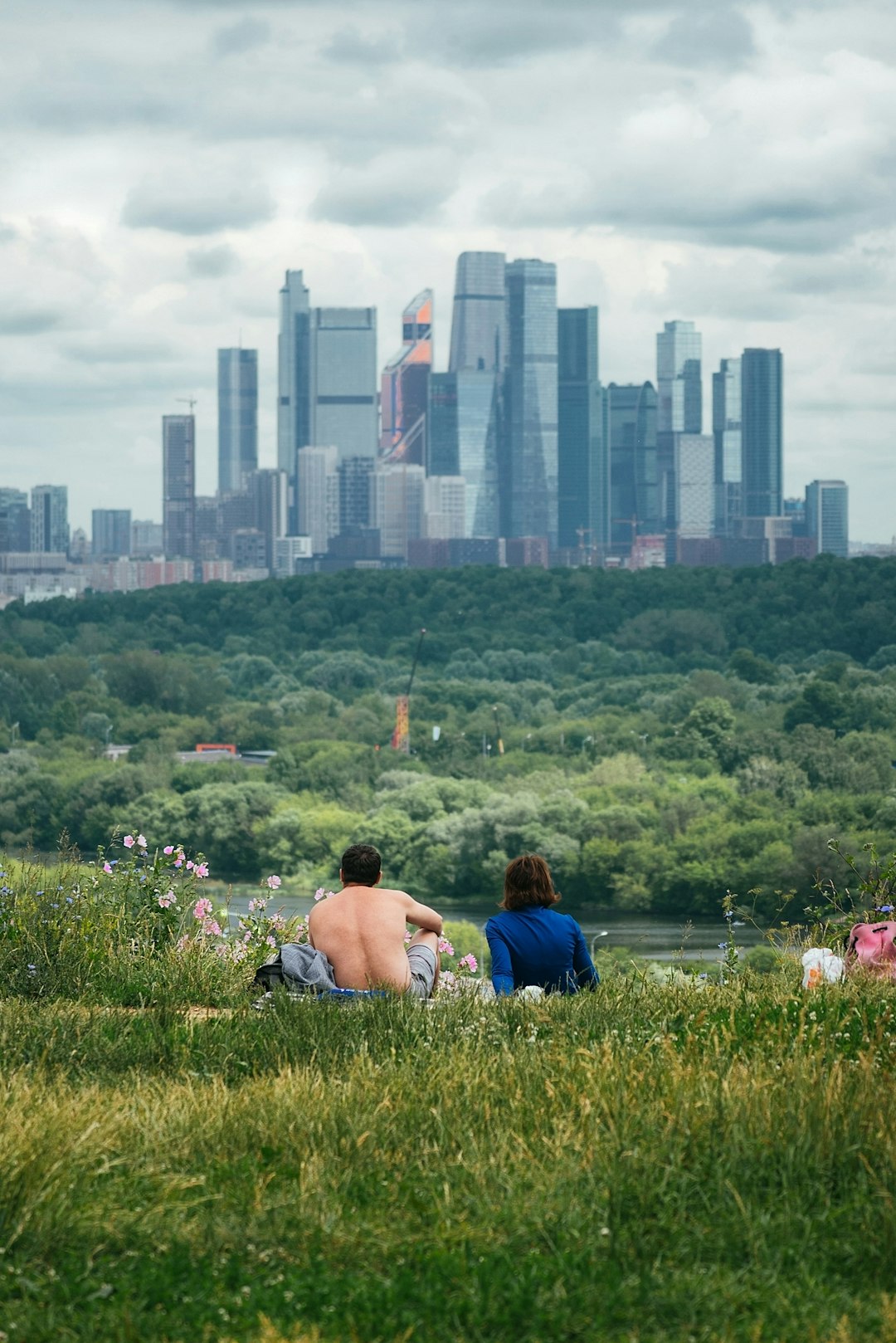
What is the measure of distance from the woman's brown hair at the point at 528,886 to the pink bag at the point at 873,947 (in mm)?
942

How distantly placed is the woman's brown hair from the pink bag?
3.09ft

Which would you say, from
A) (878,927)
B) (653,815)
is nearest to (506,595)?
(653,815)

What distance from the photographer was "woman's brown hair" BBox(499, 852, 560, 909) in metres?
5.50

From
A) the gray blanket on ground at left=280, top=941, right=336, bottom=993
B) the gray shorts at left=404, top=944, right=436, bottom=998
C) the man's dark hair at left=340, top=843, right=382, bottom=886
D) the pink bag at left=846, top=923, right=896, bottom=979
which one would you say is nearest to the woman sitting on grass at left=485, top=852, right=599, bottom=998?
the gray shorts at left=404, top=944, right=436, bottom=998

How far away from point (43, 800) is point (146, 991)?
53377 millimetres

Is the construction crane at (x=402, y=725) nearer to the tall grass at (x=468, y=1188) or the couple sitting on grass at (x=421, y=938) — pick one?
the couple sitting on grass at (x=421, y=938)

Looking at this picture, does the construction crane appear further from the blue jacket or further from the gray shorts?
the blue jacket

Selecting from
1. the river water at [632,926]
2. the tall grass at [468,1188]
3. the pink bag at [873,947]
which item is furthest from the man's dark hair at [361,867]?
the river water at [632,926]

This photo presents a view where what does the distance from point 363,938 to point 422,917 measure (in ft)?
0.97

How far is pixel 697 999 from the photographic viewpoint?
15.7 feet

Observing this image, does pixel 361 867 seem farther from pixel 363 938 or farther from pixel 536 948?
pixel 536 948

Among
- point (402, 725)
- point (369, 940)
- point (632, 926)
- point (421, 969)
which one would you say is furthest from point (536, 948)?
point (402, 725)

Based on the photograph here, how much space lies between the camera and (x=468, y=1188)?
10.8 feet

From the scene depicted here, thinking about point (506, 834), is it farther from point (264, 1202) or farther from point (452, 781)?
point (264, 1202)
